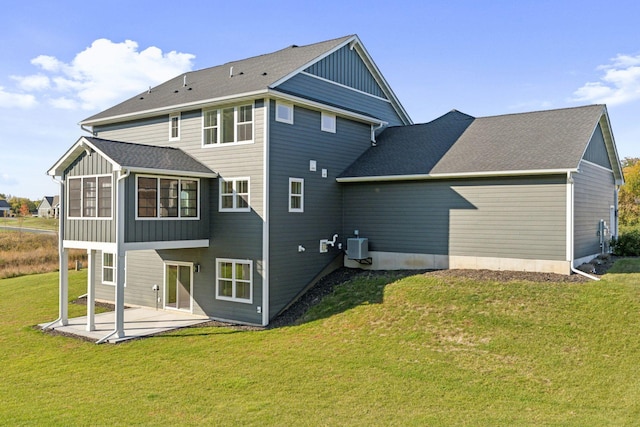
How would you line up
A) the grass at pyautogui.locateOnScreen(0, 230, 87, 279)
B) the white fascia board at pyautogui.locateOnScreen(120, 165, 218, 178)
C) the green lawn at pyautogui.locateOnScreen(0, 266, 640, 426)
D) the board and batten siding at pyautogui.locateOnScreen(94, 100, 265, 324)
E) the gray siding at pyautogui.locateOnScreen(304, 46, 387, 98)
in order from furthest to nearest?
1. the grass at pyautogui.locateOnScreen(0, 230, 87, 279)
2. the gray siding at pyautogui.locateOnScreen(304, 46, 387, 98)
3. the board and batten siding at pyautogui.locateOnScreen(94, 100, 265, 324)
4. the white fascia board at pyautogui.locateOnScreen(120, 165, 218, 178)
5. the green lawn at pyautogui.locateOnScreen(0, 266, 640, 426)

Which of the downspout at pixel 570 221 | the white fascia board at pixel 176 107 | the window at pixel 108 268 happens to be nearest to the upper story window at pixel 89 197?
the white fascia board at pixel 176 107

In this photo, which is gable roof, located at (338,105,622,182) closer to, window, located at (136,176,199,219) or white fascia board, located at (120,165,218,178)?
white fascia board, located at (120,165,218,178)

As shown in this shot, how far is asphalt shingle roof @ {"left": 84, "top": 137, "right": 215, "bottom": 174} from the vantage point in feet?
42.9

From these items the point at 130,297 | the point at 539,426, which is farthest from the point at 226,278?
the point at 539,426

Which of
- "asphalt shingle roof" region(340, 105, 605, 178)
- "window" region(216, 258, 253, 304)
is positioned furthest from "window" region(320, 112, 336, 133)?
"window" region(216, 258, 253, 304)

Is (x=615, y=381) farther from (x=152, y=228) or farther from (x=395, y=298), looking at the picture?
(x=152, y=228)

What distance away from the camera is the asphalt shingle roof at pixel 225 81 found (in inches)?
591

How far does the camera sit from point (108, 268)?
18.1 meters

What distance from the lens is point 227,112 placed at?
14.9 meters

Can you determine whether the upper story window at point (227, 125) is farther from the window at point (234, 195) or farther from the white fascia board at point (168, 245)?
the white fascia board at point (168, 245)

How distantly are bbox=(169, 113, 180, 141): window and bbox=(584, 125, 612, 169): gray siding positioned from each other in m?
13.4

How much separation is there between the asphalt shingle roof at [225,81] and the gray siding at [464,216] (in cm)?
479

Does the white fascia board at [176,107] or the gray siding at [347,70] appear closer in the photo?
the white fascia board at [176,107]

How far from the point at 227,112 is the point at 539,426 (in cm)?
1184
